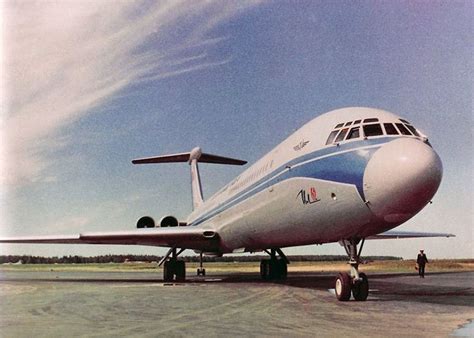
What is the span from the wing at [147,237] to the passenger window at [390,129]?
36.6 ft

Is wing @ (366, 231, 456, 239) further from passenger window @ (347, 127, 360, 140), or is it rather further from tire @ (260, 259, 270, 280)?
passenger window @ (347, 127, 360, 140)

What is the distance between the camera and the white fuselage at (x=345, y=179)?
32.9ft

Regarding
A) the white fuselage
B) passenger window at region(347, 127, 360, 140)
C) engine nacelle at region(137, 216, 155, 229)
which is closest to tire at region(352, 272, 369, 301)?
the white fuselage

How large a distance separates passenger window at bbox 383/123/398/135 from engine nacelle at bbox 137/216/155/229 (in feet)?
49.3

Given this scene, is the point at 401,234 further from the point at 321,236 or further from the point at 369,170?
the point at 369,170

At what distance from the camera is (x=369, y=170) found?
34.2 ft

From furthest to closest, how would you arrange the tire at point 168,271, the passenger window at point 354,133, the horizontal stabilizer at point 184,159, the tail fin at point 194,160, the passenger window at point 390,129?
the tail fin at point 194,160 < the horizontal stabilizer at point 184,159 < the tire at point 168,271 < the passenger window at point 354,133 < the passenger window at point 390,129

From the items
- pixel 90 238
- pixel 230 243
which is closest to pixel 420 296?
pixel 230 243

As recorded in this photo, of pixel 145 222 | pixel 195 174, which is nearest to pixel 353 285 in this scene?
pixel 145 222

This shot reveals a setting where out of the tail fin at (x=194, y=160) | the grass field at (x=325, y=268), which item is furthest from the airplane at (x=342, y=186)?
the grass field at (x=325, y=268)

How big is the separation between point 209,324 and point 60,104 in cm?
665

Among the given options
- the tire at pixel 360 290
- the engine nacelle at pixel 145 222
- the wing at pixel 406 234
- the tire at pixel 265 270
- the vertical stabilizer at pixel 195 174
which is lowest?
the tire at pixel 360 290

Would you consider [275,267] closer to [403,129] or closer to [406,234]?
[406,234]

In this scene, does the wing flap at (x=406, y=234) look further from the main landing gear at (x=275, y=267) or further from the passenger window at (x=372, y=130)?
the passenger window at (x=372, y=130)
